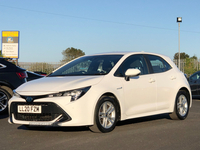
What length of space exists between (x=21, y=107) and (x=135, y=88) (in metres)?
2.33

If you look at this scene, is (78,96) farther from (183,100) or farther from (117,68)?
(183,100)

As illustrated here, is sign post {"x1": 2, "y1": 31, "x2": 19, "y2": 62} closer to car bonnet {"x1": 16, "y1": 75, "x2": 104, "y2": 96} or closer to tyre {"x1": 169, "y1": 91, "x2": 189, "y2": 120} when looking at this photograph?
tyre {"x1": 169, "y1": 91, "x2": 189, "y2": 120}

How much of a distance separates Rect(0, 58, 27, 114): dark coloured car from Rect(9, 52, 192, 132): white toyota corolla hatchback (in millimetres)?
2379

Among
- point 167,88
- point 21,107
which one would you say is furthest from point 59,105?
point 167,88

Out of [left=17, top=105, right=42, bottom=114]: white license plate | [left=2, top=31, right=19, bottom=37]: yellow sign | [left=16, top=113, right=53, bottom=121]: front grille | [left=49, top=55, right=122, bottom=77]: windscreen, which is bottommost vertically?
[left=16, top=113, right=53, bottom=121]: front grille

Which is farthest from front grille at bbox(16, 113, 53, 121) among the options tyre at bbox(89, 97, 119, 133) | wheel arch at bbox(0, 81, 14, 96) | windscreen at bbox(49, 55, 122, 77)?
wheel arch at bbox(0, 81, 14, 96)

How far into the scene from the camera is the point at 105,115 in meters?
6.64

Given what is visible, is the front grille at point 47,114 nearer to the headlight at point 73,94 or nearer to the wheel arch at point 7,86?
the headlight at point 73,94

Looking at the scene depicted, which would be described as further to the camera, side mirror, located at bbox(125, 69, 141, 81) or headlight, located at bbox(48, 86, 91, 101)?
side mirror, located at bbox(125, 69, 141, 81)

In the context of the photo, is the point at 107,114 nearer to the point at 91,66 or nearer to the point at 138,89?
the point at 138,89

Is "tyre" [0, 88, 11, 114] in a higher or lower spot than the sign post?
Result: lower

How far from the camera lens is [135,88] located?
24.1ft

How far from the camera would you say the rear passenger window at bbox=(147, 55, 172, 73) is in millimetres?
8242


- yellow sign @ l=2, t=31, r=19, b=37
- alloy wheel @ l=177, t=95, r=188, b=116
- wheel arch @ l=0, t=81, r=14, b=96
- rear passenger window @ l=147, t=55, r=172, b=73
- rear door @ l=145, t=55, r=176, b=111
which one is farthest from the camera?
yellow sign @ l=2, t=31, r=19, b=37
